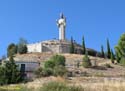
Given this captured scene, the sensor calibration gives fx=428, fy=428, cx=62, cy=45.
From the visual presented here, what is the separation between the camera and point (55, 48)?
301 feet

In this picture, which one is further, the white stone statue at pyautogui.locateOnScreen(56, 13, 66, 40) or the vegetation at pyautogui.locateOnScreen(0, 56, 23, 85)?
the white stone statue at pyautogui.locateOnScreen(56, 13, 66, 40)

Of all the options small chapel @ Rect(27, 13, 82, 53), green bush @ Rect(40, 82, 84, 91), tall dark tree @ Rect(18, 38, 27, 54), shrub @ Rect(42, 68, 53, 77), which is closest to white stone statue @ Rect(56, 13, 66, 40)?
small chapel @ Rect(27, 13, 82, 53)

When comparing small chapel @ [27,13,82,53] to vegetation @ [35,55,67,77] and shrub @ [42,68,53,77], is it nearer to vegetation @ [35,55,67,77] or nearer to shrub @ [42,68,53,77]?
vegetation @ [35,55,67,77]

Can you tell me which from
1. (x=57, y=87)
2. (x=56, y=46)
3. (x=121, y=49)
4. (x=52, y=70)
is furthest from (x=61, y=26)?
(x=57, y=87)

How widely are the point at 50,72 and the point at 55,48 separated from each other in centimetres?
Result: 3323

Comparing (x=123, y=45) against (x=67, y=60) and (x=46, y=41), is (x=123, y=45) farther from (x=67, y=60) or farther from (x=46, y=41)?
(x=46, y=41)

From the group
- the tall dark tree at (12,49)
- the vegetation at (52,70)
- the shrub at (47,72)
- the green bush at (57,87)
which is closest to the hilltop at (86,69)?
the tall dark tree at (12,49)

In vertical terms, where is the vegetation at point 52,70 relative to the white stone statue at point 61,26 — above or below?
below

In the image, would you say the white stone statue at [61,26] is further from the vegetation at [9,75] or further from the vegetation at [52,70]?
A: the vegetation at [9,75]

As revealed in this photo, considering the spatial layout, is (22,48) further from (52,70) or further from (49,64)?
(52,70)

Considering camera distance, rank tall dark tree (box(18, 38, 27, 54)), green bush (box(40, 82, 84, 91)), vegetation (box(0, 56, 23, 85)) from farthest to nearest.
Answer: tall dark tree (box(18, 38, 27, 54)) < vegetation (box(0, 56, 23, 85)) < green bush (box(40, 82, 84, 91))

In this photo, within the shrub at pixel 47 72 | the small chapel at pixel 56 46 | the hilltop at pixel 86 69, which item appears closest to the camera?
the shrub at pixel 47 72

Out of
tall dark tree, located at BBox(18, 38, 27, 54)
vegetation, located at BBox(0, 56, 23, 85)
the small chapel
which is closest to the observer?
vegetation, located at BBox(0, 56, 23, 85)

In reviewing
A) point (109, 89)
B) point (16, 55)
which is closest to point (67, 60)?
point (16, 55)
